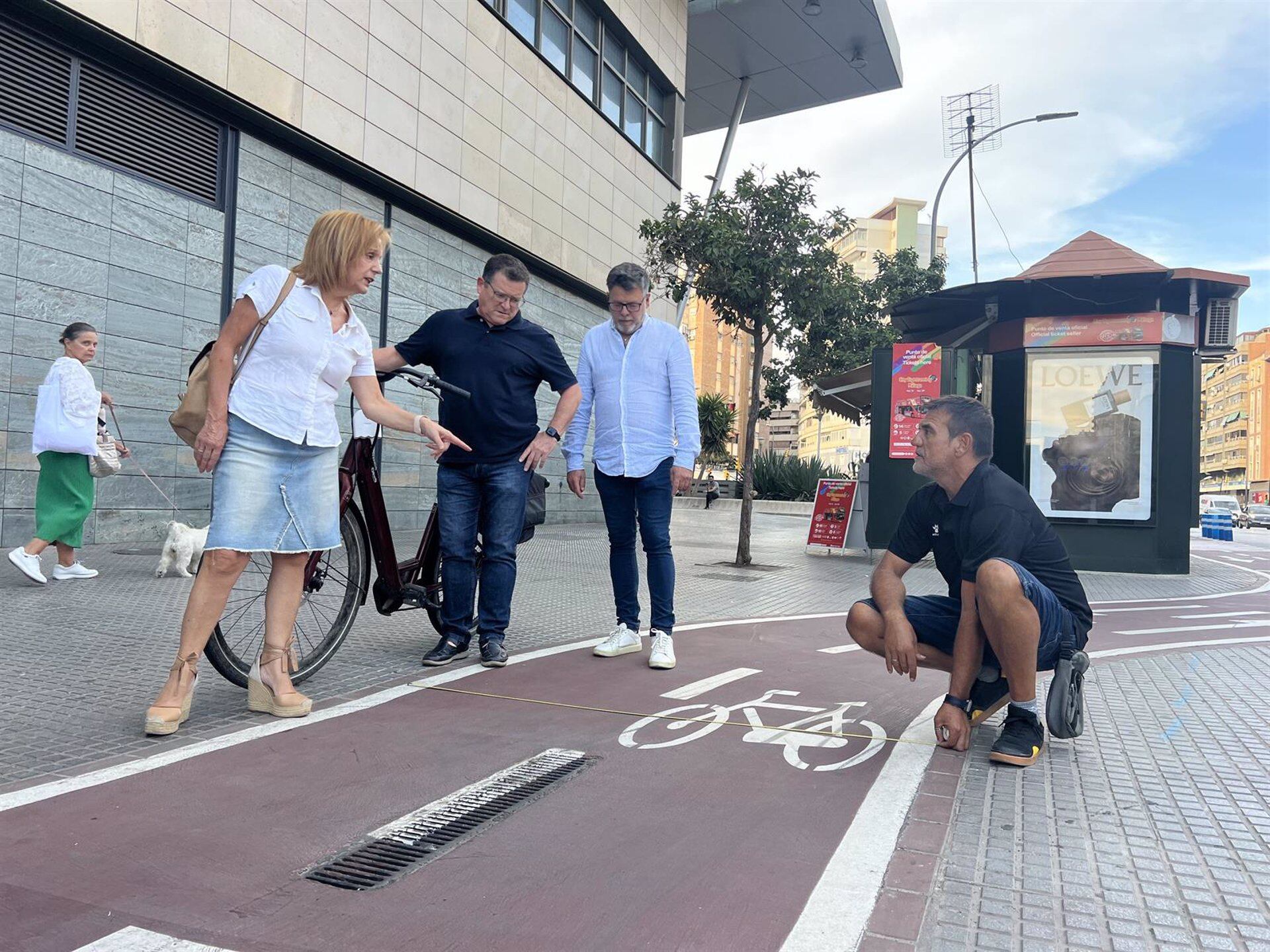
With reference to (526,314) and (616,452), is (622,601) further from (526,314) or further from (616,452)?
(526,314)

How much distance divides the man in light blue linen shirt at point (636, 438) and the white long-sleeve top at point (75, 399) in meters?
3.70

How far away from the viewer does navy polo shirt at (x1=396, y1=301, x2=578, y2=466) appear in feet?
15.3

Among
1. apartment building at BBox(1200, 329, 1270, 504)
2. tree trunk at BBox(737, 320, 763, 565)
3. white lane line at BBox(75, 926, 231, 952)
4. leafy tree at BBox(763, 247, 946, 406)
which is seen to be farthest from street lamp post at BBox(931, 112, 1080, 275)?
apartment building at BBox(1200, 329, 1270, 504)

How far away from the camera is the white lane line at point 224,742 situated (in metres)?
2.69

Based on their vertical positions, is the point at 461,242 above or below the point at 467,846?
above

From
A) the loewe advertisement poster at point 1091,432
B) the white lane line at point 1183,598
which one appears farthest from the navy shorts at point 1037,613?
the loewe advertisement poster at point 1091,432

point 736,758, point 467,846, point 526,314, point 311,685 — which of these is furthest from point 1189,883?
point 526,314

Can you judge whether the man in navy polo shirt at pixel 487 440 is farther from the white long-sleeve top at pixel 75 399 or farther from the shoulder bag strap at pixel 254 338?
the white long-sleeve top at pixel 75 399

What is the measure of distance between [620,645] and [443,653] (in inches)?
39.2

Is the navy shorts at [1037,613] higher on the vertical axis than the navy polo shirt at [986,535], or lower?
lower

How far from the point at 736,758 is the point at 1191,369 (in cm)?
1266

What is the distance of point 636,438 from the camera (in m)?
5.09

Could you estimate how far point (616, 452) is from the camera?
16.8 feet

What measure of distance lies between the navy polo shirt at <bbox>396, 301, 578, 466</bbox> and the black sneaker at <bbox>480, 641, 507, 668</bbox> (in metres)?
0.91
